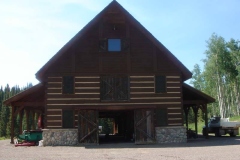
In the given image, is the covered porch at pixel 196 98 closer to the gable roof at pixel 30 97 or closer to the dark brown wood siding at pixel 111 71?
the dark brown wood siding at pixel 111 71

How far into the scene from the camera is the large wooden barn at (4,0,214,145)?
78.9 ft

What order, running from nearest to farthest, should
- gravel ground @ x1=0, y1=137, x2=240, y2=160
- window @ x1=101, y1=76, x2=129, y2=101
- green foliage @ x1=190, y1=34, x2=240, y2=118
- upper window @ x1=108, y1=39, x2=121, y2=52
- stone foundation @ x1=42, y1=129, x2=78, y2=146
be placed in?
1. gravel ground @ x1=0, y1=137, x2=240, y2=160
2. stone foundation @ x1=42, y1=129, x2=78, y2=146
3. window @ x1=101, y1=76, x2=129, y2=101
4. upper window @ x1=108, y1=39, x2=121, y2=52
5. green foliage @ x1=190, y1=34, x2=240, y2=118

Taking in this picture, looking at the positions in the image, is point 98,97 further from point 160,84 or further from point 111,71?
point 160,84

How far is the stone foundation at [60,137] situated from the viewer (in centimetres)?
2372

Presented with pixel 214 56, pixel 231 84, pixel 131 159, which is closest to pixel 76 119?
pixel 131 159

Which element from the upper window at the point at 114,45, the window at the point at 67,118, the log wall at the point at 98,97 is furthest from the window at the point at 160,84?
the window at the point at 67,118

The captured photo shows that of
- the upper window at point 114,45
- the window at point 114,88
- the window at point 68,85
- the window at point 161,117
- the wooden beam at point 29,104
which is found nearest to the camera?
the window at point 68,85

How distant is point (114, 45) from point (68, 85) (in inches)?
183

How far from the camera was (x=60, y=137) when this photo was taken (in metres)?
23.8

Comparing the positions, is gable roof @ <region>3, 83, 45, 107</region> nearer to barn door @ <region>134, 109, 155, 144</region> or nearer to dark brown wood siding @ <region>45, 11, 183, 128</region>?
dark brown wood siding @ <region>45, 11, 183, 128</region>

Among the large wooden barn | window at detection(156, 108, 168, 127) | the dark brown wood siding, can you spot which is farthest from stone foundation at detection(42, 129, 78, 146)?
window at detection(156, 108, 168, 127)

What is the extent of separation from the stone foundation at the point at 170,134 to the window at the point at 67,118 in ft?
20.9

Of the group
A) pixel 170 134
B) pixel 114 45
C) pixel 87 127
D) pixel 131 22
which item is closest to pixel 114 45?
pixel 114 45

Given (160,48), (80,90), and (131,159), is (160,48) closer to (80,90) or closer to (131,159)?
(80,90)
